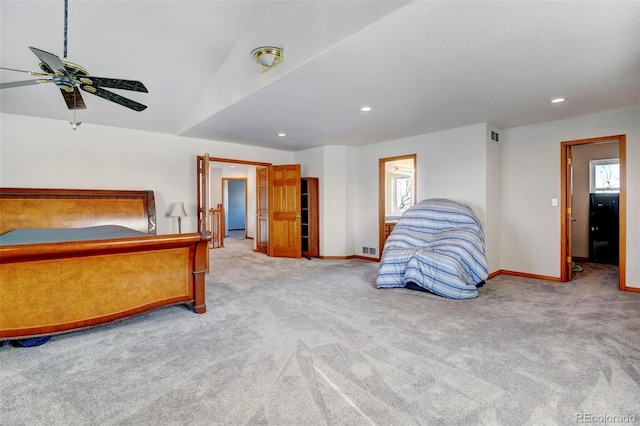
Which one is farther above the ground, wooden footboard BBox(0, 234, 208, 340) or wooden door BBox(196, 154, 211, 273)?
wooden door BBox(196, 154, 211, 273)

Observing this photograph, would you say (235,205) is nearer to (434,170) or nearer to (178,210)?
(178,210)

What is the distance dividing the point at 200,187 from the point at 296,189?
6.19 feet

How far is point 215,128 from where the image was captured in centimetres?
A: 500

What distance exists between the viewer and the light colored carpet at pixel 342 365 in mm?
1703

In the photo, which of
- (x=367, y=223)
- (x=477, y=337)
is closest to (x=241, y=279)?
(x=367, y=223)

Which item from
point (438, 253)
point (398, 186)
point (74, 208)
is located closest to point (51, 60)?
point (74, 208)

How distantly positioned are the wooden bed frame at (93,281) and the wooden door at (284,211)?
3.33 m

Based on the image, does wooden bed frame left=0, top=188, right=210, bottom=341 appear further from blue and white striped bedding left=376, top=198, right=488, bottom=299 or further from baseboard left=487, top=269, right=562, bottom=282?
baseboard left=487, top=269, right=562, bottom=282

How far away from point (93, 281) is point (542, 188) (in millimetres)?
5777

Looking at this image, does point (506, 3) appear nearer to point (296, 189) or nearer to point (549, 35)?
point (549, 35)

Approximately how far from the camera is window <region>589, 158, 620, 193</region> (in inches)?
227

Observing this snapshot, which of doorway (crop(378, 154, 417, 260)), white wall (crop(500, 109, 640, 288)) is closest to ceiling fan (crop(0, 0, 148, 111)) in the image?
white wall (crop(500, 109, 640, 288))

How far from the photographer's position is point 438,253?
3912mm

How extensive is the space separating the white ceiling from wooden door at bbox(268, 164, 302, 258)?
1.71 metres
